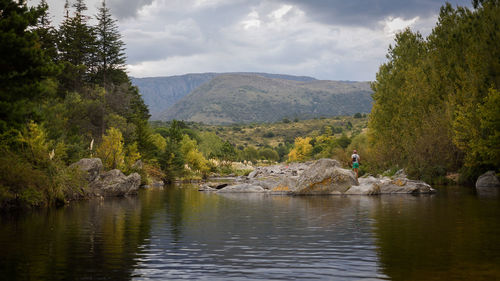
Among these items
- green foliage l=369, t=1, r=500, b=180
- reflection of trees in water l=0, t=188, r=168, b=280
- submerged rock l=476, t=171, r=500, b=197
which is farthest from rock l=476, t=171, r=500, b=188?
reflection of trees in water l=0, t=188, r=168, b=280

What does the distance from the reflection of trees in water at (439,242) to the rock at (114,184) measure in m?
20.3

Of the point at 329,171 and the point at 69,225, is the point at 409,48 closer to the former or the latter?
the point at 329,171

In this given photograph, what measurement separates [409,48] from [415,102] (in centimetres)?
920

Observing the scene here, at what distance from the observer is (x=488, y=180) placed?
35.4 metres

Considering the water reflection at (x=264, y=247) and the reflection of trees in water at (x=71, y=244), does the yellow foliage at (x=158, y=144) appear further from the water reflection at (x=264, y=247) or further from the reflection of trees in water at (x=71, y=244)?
the water reflection at (x=264, y=247)

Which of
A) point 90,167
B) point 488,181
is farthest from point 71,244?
point 488,181

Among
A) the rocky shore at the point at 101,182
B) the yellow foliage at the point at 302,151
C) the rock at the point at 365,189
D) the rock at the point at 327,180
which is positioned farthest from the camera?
the yellow foliage at the point at 302,151

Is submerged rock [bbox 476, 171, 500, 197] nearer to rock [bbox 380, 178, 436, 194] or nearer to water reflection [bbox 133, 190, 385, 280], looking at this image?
rock [bbox 380, 178, 436, 194]

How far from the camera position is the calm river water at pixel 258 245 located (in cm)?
962

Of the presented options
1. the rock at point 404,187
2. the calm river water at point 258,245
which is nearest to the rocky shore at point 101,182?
the calm river water at point 258,245

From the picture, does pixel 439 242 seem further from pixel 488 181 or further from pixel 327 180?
pixel 488 181

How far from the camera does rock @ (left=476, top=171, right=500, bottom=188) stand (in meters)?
35.0

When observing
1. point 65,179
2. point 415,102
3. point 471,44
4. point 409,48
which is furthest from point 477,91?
point 65,179

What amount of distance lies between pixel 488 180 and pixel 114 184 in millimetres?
28175
